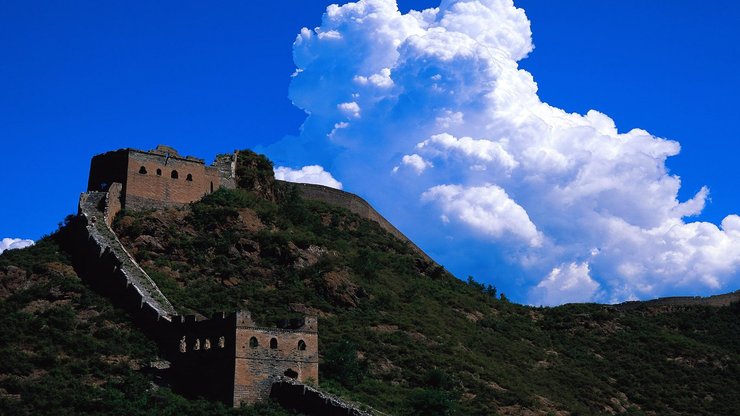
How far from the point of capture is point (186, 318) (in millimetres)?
46156

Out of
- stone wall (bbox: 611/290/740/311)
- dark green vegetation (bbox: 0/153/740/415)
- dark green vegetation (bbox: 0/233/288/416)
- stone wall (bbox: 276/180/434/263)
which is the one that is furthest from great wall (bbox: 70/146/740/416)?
stone wall (bbox: 611/290/740/311)

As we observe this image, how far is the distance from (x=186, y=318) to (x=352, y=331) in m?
11.7

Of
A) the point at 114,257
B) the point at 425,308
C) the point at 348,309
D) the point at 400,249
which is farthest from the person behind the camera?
the point at 400,249

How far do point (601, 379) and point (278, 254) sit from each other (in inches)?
784

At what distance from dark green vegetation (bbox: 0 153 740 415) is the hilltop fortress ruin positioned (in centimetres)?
106

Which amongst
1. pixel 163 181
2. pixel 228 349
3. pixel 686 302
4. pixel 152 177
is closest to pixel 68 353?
pixel 228 349

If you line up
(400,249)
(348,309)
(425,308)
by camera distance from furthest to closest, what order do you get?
(400,249), (425,308), (348,309)

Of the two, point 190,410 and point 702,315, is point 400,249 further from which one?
point 190,410

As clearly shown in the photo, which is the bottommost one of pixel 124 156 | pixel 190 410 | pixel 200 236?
pixel 190 410

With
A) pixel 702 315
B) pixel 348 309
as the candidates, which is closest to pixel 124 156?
pixel 348 309

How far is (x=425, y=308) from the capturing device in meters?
64.1

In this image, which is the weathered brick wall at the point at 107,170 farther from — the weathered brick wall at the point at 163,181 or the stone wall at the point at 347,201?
the stone wall at the point at 347,201

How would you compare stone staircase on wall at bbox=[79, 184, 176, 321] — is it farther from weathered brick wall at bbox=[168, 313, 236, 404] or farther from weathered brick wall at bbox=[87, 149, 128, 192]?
weathered brick wall at bbox=[168, 313, 236, 404]

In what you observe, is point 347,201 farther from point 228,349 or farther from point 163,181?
point 228,349
